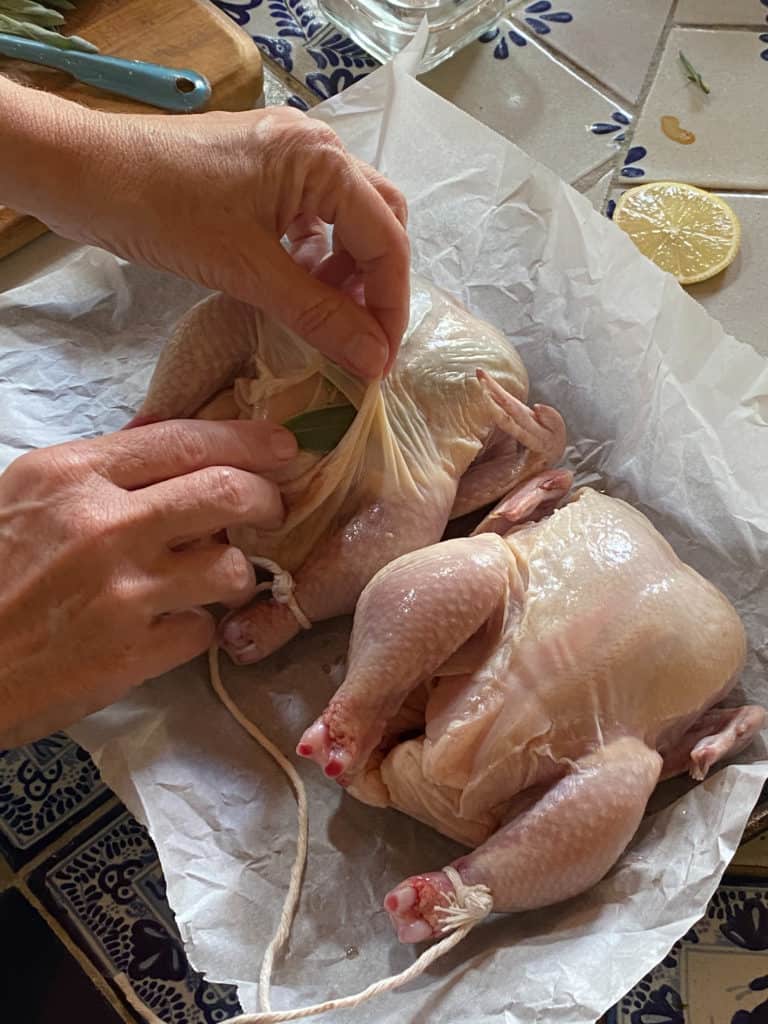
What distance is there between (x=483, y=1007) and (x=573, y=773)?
0.72ft

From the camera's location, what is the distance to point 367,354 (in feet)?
3.68

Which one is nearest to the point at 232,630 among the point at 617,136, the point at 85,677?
the point at 85,677

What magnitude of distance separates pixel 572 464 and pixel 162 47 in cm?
86

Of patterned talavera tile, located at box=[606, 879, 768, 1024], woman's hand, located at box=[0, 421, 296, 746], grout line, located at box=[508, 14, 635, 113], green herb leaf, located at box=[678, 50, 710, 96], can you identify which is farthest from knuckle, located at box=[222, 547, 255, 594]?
green herb leaf, located at box=[678, 50, 710, 96]

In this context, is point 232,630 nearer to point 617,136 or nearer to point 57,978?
point 57,978

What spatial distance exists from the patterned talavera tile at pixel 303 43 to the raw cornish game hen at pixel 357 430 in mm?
609

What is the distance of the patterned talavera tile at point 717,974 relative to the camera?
105 centimetres

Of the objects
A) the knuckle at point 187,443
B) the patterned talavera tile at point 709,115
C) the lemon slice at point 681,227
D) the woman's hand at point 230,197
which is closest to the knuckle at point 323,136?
the woman's hand at point 230,197

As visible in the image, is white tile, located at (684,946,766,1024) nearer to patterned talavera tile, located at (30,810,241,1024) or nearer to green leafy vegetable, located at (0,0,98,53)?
patterned talavera tile, located at (30,810,241,1024)

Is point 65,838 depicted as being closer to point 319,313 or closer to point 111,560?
point 111,560

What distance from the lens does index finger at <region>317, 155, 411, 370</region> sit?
1064 millimetres

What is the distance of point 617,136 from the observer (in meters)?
1.64

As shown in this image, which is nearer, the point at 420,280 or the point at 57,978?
the point at 57,978

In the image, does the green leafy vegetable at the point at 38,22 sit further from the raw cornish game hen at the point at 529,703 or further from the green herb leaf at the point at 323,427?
the raw cornish game hen at the point at 529,703
